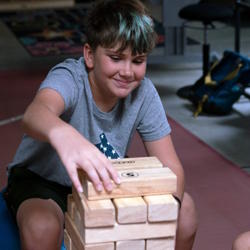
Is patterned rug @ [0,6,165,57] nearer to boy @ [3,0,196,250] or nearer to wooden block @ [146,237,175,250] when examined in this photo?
boy @ [3,0,196,250]

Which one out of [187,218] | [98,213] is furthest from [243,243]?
[98,213]

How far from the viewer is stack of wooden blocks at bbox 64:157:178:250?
60.3 inches

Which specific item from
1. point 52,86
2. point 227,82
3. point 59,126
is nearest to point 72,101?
point 52,86

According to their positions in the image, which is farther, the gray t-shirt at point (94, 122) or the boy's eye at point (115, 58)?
Result: the gray t-shirt at point (94, 122)

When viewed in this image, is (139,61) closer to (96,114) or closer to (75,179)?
(96,114)

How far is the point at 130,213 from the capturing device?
1.54 metres

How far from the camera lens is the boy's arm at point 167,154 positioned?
215 cm

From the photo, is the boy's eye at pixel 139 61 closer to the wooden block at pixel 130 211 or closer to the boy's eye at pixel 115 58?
the boy's eye at pixel 115 58

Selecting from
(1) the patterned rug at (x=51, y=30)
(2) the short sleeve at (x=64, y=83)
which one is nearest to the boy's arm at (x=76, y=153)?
(2) the short sleeve at (x=64, y=83)

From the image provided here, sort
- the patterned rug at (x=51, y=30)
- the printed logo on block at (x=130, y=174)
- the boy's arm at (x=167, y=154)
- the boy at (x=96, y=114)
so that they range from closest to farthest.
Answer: the printed logo on block at (x=130, y=174), the boy at (x=96, y=114), the boy's arm at (x=167, y=154), the patterned rug at (x=51, y=30)

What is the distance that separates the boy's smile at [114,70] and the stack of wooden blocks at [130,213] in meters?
0.47

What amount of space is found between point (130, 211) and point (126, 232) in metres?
0.06

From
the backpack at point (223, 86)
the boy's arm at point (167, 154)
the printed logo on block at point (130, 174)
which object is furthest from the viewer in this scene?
the backpack at point (223, 86)

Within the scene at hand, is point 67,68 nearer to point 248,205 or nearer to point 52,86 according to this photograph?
point 52,86
